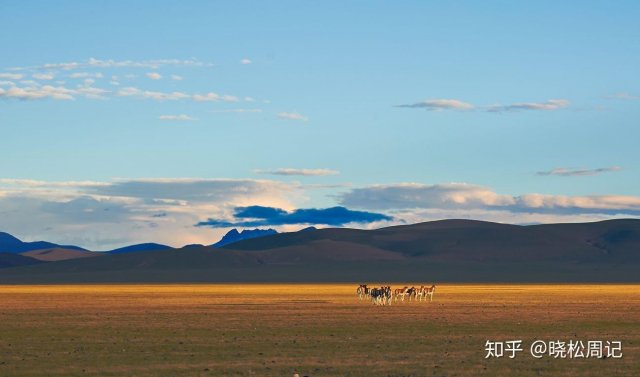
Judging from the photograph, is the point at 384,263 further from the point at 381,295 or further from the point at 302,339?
the point at 302,339

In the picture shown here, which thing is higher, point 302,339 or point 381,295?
point 381,295

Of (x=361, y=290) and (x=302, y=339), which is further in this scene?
(x=361, y=290)

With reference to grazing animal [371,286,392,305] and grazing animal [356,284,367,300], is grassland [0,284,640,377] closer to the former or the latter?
grazing animal [371,286,392,305]

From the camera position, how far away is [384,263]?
549 feet

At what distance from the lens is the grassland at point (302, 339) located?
21172mm

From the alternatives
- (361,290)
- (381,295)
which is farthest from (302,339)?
(361,290)

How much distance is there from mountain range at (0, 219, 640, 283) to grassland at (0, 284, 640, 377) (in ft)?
295

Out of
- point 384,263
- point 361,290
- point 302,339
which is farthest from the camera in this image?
point 384,263

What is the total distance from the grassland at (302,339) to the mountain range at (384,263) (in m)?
89.8

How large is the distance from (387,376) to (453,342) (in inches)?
303

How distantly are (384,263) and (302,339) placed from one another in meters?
140

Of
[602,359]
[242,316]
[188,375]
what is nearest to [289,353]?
[188,375]

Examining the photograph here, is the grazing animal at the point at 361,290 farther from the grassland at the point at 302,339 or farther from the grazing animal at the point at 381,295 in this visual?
the grassland at the point at 302,339

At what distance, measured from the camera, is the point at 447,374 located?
65.9ft
